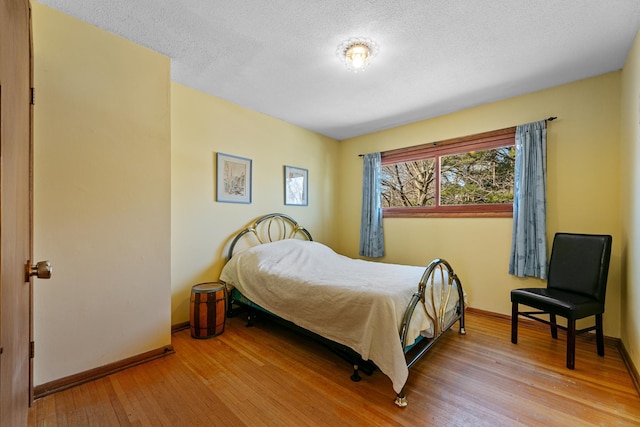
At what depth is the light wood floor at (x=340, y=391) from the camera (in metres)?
1.56

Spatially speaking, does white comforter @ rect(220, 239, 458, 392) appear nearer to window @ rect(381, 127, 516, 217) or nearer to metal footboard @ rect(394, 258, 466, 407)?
metal footboard @ rect(394, 258, 466, 407)

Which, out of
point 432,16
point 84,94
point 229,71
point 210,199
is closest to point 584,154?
point 432,16

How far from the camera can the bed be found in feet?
5.82

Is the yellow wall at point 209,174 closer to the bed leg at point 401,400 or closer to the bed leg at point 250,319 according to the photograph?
the bed leg at point 250,319

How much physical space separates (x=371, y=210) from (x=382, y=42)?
7.87 feet

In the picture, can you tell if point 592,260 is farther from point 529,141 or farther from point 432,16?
point 432,16

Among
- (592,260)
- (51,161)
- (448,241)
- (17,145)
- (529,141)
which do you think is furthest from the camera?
(448,241)

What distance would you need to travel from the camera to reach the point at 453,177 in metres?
3.52

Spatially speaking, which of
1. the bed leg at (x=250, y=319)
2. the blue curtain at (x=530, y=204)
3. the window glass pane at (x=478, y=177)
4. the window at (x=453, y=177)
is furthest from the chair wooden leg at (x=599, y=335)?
the bed leg at (x=250, y=319)

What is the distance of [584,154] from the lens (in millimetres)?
2648

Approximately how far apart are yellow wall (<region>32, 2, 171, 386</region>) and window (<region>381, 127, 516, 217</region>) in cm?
304

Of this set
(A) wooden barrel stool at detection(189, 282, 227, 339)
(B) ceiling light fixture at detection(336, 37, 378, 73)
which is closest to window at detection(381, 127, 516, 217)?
(B) ceiling light fixture at detection(336, 37, 378, 73)

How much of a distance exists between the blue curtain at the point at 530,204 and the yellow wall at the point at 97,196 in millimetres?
3497

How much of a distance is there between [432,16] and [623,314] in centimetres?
296
